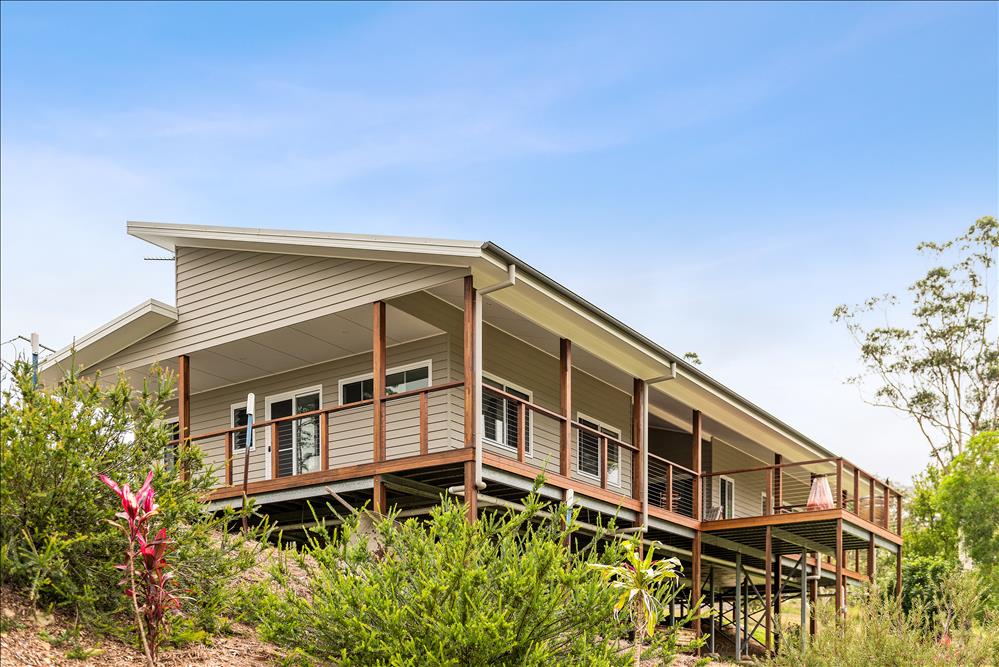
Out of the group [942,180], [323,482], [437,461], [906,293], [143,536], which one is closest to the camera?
[143,536]

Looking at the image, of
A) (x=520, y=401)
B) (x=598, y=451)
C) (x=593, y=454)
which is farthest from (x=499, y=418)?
(x=593, y=454)

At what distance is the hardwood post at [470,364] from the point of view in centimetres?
1439

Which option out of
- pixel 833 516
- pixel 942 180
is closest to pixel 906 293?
pixel 942 180

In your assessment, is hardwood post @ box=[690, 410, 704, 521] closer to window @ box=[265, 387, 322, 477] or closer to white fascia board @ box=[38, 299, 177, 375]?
window @ box=[265, 387, 322, 477]

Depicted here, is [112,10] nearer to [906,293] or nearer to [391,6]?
[391,6]

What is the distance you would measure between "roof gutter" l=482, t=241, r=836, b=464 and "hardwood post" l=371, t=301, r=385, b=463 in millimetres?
2187

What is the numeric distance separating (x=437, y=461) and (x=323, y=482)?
7.38ft

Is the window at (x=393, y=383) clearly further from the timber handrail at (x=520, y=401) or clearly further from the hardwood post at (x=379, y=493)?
the hardwood post at (x=379, y=493)

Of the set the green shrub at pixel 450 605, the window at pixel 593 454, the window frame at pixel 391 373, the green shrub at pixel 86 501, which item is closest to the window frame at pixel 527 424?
the window frame at pixel 391 373

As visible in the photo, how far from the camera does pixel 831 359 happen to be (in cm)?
4500

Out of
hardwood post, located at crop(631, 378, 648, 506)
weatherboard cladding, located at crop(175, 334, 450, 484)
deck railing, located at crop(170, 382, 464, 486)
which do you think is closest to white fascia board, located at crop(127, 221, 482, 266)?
deck railing, located at crop(170, 382, 464, 486)

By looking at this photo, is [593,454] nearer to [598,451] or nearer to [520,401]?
[598,451]

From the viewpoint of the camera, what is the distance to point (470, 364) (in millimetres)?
14711

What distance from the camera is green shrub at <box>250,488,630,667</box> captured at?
892 cm
